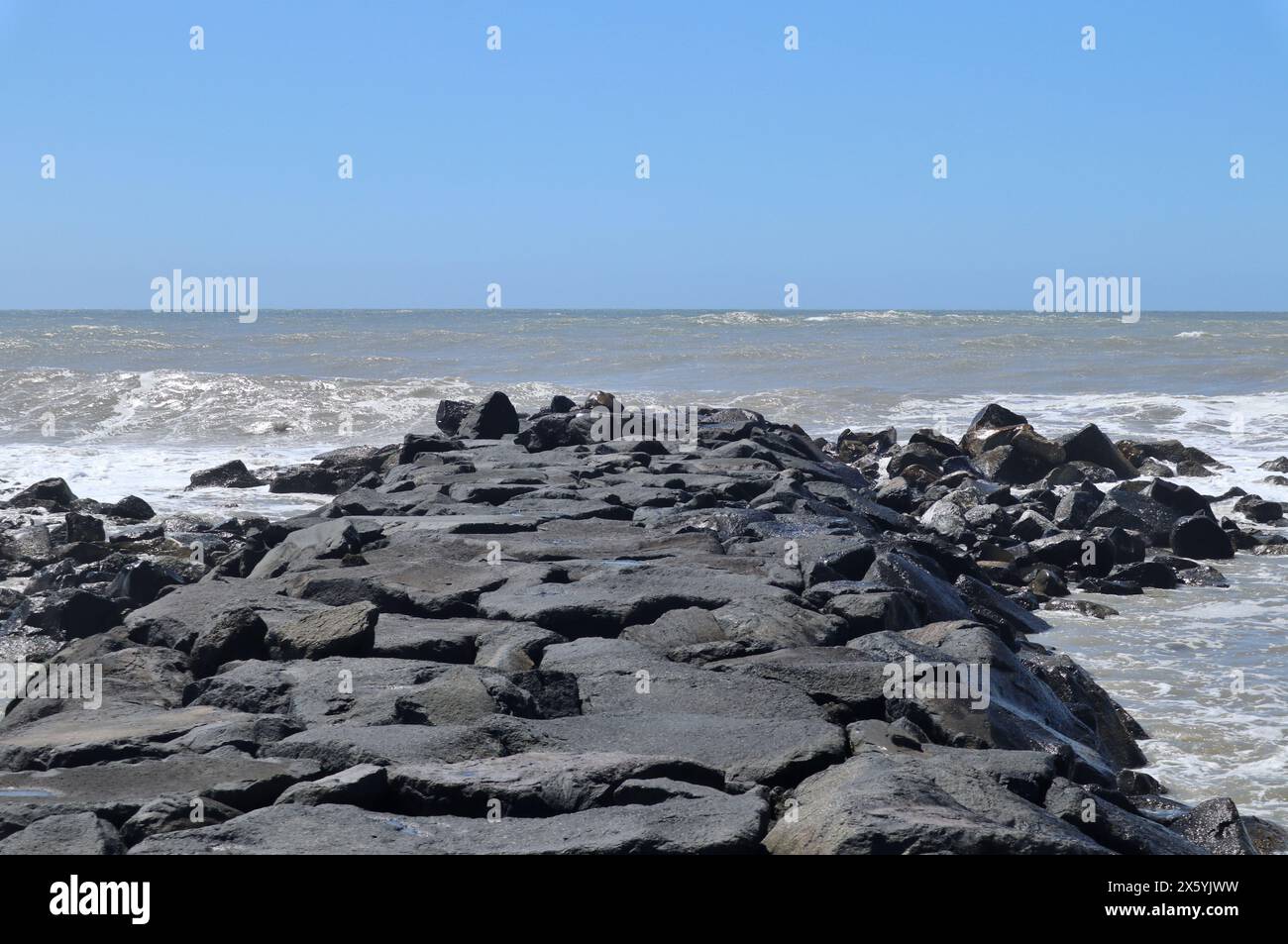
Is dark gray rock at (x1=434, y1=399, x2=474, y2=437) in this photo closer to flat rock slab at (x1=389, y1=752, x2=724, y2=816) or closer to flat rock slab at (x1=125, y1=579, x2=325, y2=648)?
flat rock slab at (x1=125, y1=579, x2=325, y2=648)

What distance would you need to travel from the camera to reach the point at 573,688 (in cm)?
507

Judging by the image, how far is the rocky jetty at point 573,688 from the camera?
375 cm

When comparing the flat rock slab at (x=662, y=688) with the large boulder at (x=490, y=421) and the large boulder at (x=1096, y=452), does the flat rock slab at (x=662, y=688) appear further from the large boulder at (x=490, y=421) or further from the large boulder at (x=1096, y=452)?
the large boulder at (x=1096, y=452)

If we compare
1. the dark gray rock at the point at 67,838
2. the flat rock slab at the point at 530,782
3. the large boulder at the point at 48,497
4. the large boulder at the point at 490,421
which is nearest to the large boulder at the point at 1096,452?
the large boulder at the point at 490,421

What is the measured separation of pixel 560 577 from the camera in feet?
22.7

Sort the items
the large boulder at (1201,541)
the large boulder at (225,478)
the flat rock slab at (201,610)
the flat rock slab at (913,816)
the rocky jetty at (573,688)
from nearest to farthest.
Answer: the flat rock slab at (913,816)
the rocky jetty at (573,688)
the flat rock slab at (201,610)
the large boulder at (1201,541)
the large boulder at (225,478)

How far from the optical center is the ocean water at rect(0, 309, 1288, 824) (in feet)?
25.6

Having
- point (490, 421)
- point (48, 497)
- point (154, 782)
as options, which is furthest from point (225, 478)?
point (154, 782)

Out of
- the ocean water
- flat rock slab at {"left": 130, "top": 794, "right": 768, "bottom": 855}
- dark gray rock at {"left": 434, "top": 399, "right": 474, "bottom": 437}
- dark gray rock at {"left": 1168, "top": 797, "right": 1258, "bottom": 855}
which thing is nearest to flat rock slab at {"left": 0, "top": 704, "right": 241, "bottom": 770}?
flat rock slab at {"left": 130, "top": 794, "right": 768, "bottom": 855}

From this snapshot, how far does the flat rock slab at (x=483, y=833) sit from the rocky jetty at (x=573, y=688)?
11 millimetres

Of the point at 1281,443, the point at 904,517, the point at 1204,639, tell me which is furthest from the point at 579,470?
the point at 1281,443

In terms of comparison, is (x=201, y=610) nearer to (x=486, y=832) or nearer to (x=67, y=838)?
(x=67, y=838)
